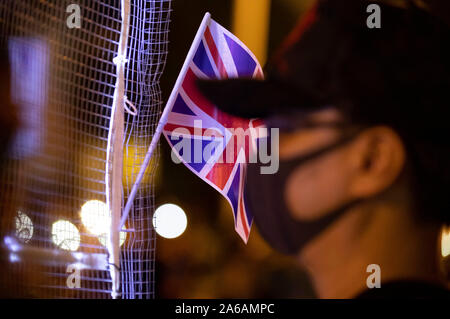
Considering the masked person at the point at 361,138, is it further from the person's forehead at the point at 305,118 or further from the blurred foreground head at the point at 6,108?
the blurred foreground head at the point at 6,108

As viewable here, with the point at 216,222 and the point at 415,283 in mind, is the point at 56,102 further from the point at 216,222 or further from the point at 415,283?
the point at 415,283

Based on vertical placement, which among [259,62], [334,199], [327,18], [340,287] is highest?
[259,62]

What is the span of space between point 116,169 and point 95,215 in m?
0.33

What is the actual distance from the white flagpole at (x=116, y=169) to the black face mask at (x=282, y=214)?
725 mm

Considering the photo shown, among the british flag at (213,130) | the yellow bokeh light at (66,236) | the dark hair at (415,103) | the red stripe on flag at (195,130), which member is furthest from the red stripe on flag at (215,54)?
the dark hair at (415,103)

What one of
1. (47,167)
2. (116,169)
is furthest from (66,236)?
(116,169)

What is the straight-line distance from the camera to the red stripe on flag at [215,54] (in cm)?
255

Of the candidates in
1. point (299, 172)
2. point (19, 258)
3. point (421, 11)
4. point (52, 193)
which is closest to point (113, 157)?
point (52, 193)

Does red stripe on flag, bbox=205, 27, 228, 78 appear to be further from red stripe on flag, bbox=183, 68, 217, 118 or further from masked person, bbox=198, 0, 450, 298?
masked person, bbox=198, 0, 450, 298

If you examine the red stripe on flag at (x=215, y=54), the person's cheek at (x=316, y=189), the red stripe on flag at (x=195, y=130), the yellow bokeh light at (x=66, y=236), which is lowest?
the yellow bokeh light at (x=66, y=236)

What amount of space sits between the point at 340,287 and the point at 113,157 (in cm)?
99

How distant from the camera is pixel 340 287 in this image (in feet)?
5.09

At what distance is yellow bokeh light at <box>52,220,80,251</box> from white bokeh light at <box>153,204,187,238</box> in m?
1.16

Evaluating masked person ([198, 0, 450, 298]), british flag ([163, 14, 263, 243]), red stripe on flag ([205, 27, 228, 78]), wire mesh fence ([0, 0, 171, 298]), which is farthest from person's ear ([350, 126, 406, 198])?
red stripe on flag ([205, 27, 228, 78])
